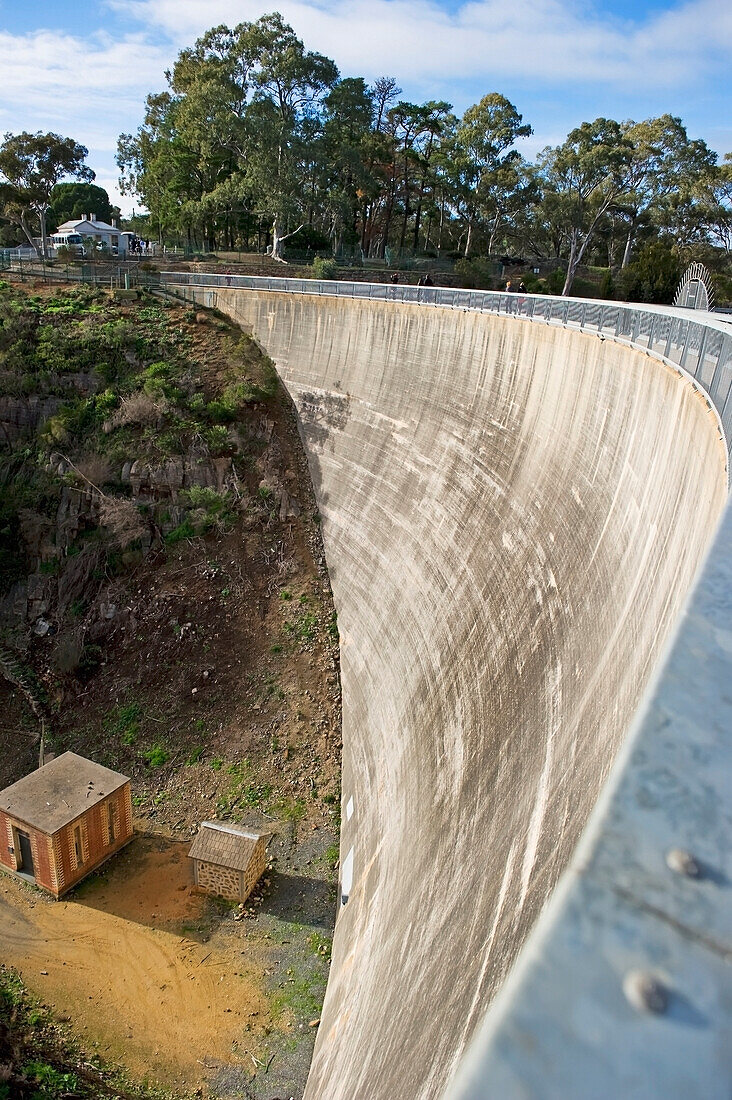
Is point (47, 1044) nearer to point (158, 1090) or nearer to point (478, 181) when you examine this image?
point (158, 1090)

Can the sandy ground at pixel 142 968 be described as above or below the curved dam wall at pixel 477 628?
below

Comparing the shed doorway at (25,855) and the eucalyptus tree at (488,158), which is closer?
the shed doorway at (25,855)

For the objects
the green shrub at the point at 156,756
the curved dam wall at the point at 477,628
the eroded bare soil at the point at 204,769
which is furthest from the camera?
the green shrub at the point at 156,756

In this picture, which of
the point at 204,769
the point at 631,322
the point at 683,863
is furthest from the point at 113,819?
the point at 683,863

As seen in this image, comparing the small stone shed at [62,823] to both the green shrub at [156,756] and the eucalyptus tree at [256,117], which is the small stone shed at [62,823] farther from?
the eucalyptus tree at [256,117]

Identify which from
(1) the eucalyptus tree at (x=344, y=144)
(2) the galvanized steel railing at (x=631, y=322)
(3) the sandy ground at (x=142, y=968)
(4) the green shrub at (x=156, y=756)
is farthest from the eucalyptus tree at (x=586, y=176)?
(3) the sandy ground at (x=142, y=968)

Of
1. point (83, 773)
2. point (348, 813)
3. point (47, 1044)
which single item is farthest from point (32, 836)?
point (348, 813)

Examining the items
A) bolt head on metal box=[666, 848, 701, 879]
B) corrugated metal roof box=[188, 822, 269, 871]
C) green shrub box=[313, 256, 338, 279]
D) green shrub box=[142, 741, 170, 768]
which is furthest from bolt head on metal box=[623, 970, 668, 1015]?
green shrub box=[313, 256, 338, 279]

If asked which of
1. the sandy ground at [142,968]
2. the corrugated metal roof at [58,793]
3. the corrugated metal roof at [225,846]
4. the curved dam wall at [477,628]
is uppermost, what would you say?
the curved dam wall at [477,628]
